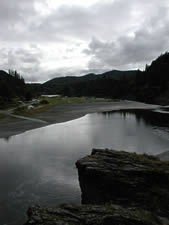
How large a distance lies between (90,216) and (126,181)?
4.65 m

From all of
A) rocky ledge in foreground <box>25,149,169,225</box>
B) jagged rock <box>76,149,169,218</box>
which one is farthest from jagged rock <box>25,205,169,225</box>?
jagged rock <box>76,149,169,218</box>

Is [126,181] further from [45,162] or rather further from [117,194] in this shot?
[45,162]

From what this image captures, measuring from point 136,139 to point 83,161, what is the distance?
828 inches

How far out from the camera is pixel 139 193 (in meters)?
11.6

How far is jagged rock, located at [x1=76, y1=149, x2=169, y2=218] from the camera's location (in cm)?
1127

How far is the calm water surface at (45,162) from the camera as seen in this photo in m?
14.8

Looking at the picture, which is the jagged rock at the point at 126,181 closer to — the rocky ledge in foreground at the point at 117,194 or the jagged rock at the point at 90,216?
the rocky ledge in foreground at the point at 117,194

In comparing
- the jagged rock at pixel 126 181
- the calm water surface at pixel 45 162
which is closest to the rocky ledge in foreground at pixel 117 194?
the jagged rock at pixel 126 181

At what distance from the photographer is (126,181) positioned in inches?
474

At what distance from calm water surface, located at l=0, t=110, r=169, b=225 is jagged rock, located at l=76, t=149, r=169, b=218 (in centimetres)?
288

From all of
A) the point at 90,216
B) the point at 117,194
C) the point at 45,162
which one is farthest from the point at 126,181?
the point at 45,162

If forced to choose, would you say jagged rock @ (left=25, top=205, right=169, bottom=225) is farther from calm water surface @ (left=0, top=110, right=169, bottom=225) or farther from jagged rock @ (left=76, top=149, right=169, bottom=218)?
calm water surface @ (left=0, top=110, right=169, bottom=225)

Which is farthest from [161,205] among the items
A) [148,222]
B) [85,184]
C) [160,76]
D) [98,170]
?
[160,76]

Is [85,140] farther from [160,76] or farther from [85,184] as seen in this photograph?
[160,76]
